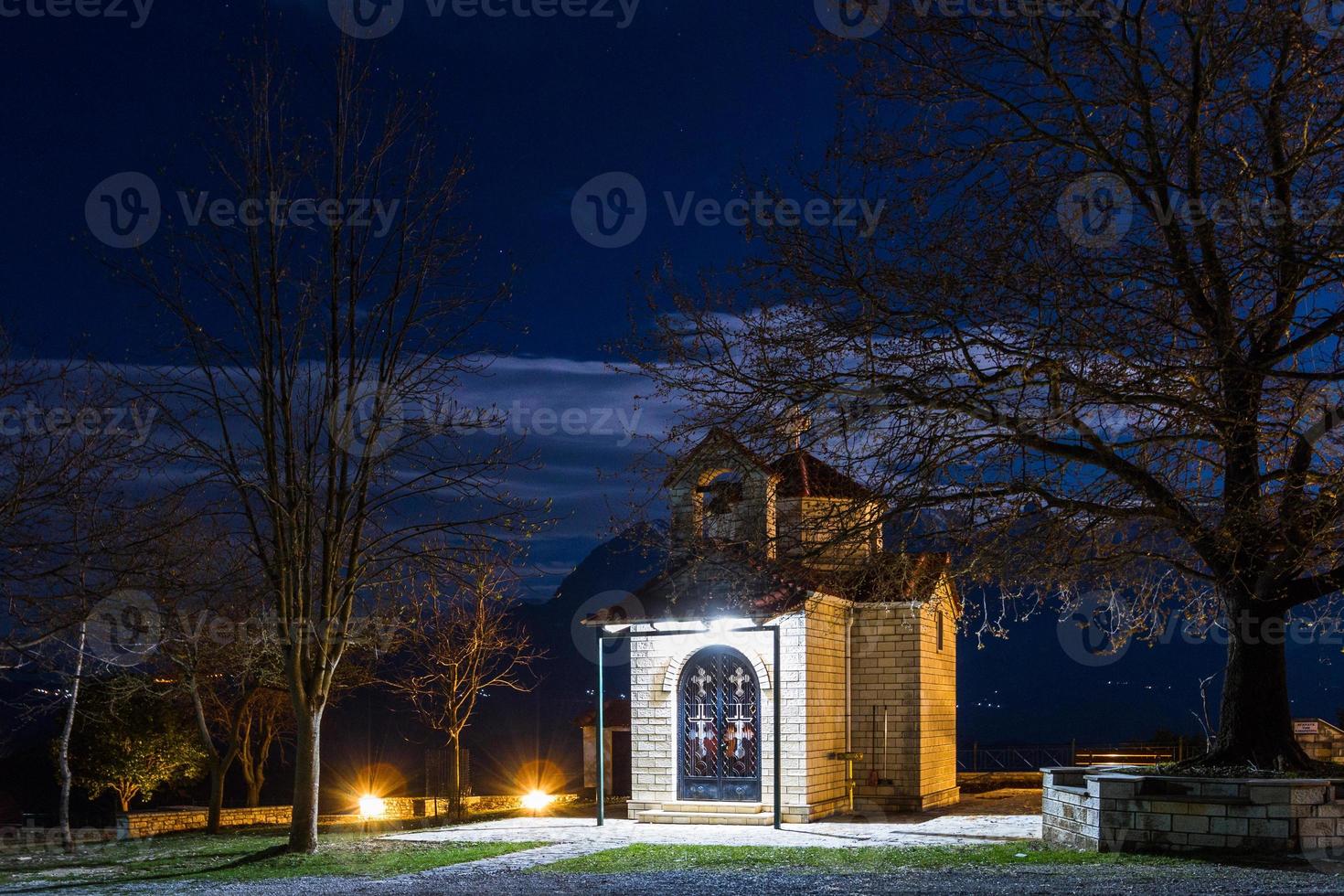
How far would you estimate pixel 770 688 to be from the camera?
741 inches

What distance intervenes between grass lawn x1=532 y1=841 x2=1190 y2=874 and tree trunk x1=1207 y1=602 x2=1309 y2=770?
2.11 metres

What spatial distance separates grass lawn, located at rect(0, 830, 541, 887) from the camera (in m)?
13.3

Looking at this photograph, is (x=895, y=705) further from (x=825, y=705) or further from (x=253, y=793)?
(x=253, y=793)

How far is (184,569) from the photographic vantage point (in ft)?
68.7

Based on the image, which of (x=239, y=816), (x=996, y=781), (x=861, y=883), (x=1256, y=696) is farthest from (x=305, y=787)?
(x=996, y=781)

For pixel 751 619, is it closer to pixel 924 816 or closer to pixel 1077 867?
pixel 924 816

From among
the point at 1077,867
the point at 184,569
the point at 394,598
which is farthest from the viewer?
the point at 184,569

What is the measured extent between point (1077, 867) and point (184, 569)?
15.7 m

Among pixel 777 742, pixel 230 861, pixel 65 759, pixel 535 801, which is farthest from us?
pixel 535 801

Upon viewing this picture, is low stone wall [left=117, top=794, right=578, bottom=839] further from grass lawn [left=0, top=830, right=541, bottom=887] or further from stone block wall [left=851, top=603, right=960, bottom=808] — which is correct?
stone block wall [left=851, top=603, right=960, bottom=808]

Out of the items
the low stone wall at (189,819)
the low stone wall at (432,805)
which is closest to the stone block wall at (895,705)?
the low stone wall at (432,805)

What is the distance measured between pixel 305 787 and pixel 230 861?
120cm

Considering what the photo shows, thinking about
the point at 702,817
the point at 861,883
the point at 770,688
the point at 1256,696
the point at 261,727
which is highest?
the point at 1256,696

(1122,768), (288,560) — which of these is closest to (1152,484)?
(1122,768)
